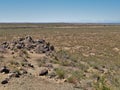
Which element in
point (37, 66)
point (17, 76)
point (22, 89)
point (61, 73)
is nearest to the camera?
point (22, 89)

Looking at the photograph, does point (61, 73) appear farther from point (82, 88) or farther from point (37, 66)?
point (37, 66)

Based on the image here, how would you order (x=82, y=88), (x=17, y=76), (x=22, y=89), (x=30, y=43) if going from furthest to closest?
1. (x=30, y=43)
2. (x=17, y=76)
3. (x=82, y=88)
4. (x=22, y=89)

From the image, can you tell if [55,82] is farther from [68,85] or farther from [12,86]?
[12,86]

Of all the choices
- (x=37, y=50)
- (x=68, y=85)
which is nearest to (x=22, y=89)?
(x=68, y=85)

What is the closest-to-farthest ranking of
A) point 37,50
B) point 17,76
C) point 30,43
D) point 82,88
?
point 82,88, point 17,76, point 37,50, point 30,43

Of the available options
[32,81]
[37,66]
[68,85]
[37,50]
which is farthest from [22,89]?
[37,50]

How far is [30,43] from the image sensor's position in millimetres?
24750

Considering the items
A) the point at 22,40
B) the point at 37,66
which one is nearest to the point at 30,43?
the point at 22,40

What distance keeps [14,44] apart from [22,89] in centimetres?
Result: 1426

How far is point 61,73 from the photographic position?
12328mm

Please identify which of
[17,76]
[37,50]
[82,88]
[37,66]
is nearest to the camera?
[82,88]

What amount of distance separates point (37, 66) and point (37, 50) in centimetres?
667

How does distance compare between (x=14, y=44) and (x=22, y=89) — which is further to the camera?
(x=14, y=44)

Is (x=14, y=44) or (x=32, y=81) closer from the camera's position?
(x=32, y=81)
